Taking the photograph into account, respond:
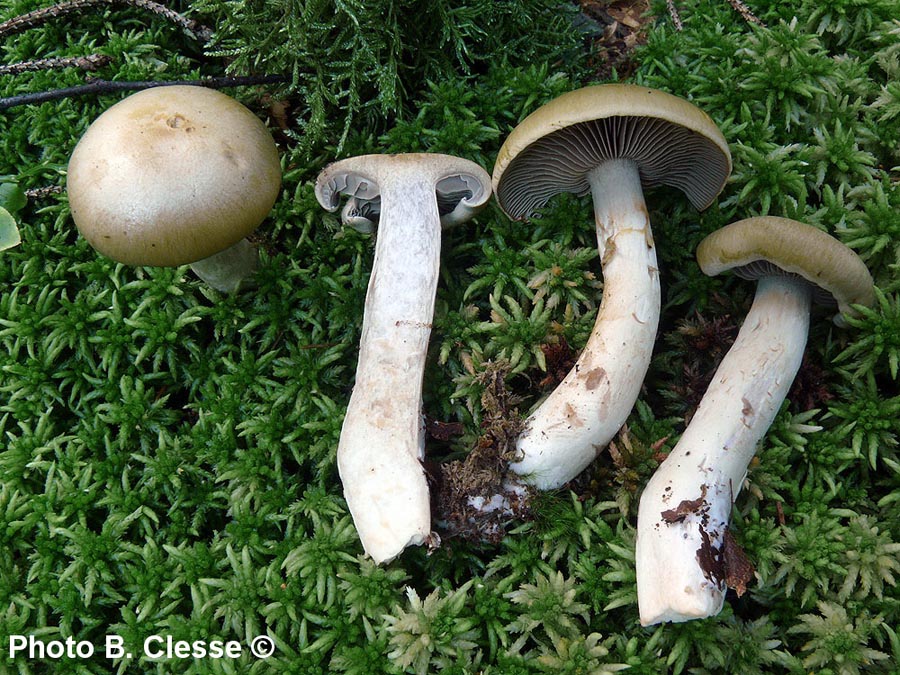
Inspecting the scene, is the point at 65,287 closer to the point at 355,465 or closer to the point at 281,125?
the point at 281,125

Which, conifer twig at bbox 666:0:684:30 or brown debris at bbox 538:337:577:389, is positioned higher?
conifer twig at bbox 666:0:684:30

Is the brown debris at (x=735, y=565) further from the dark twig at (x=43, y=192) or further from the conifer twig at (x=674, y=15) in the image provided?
the dark twig at (x=43, y=192)

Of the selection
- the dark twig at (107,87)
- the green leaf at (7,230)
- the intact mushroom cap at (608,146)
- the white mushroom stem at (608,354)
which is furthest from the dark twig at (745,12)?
the green leaf at (7,230)

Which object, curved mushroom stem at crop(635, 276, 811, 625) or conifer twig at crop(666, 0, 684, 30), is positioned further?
→ conifer twig at crop(666, 0, 684, 30)

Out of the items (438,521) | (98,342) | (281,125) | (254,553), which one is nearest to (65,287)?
(98,342)

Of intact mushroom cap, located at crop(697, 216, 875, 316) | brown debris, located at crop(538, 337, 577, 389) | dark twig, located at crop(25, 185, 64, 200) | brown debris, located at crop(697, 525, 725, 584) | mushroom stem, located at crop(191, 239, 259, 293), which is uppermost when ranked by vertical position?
intact mushroom cap, located at crop(697, 216, 875, 316)

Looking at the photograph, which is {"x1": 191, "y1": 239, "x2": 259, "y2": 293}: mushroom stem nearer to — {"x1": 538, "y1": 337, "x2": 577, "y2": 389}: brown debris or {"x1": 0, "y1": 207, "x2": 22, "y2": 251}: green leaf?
{"x1": 0, "y1": 207, "x2": 22, "y2": 251}: green leaf

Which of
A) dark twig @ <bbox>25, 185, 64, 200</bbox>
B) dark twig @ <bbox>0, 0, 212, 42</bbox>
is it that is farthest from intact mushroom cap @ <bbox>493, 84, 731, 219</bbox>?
dark twig @ <bbox>25, 185, 64, 200</bbox>
